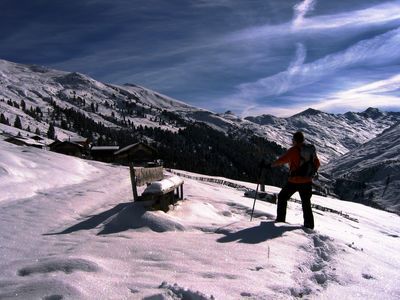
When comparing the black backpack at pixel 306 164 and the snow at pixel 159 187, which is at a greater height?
the black backpack at pixel 306 164

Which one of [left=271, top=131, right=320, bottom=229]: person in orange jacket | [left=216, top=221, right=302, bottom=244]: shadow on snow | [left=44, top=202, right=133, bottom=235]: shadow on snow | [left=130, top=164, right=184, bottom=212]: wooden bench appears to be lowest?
[left=44, top=202, right=133, bottom=235]: shadow on snow

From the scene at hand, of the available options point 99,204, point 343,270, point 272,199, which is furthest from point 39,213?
point 272,199

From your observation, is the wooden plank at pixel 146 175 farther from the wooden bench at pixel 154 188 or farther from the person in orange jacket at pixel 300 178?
the person in orange jacket at pixel 300 178

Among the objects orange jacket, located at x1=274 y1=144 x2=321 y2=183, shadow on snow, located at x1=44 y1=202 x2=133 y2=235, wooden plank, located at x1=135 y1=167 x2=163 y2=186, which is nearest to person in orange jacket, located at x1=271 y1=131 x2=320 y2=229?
orange jacket, located at x1=274 y1=144 x2=321 y2=183

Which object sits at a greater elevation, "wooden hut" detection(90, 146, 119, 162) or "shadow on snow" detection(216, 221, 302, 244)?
"wooden hut" detection(90, 146, 119, 162)

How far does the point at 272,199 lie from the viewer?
23.6 meters

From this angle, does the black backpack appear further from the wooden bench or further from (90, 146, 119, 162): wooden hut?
(90, 146, 119, 162): wooden hut

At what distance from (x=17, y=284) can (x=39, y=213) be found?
6.42 meters

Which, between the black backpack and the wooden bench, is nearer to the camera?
the black backpack

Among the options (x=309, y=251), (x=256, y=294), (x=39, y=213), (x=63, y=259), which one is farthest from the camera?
(x=39, y=213)

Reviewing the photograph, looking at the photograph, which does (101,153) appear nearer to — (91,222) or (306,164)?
(91,222)

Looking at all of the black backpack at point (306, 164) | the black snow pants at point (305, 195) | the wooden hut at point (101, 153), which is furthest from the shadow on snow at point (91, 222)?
the wooden hut at point (101, 153)

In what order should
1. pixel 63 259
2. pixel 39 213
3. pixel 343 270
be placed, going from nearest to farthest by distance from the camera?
Answer: pixel 63 259, pixel 343 270, pixel 39 213

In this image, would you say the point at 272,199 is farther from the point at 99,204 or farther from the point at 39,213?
the point at 39,213
